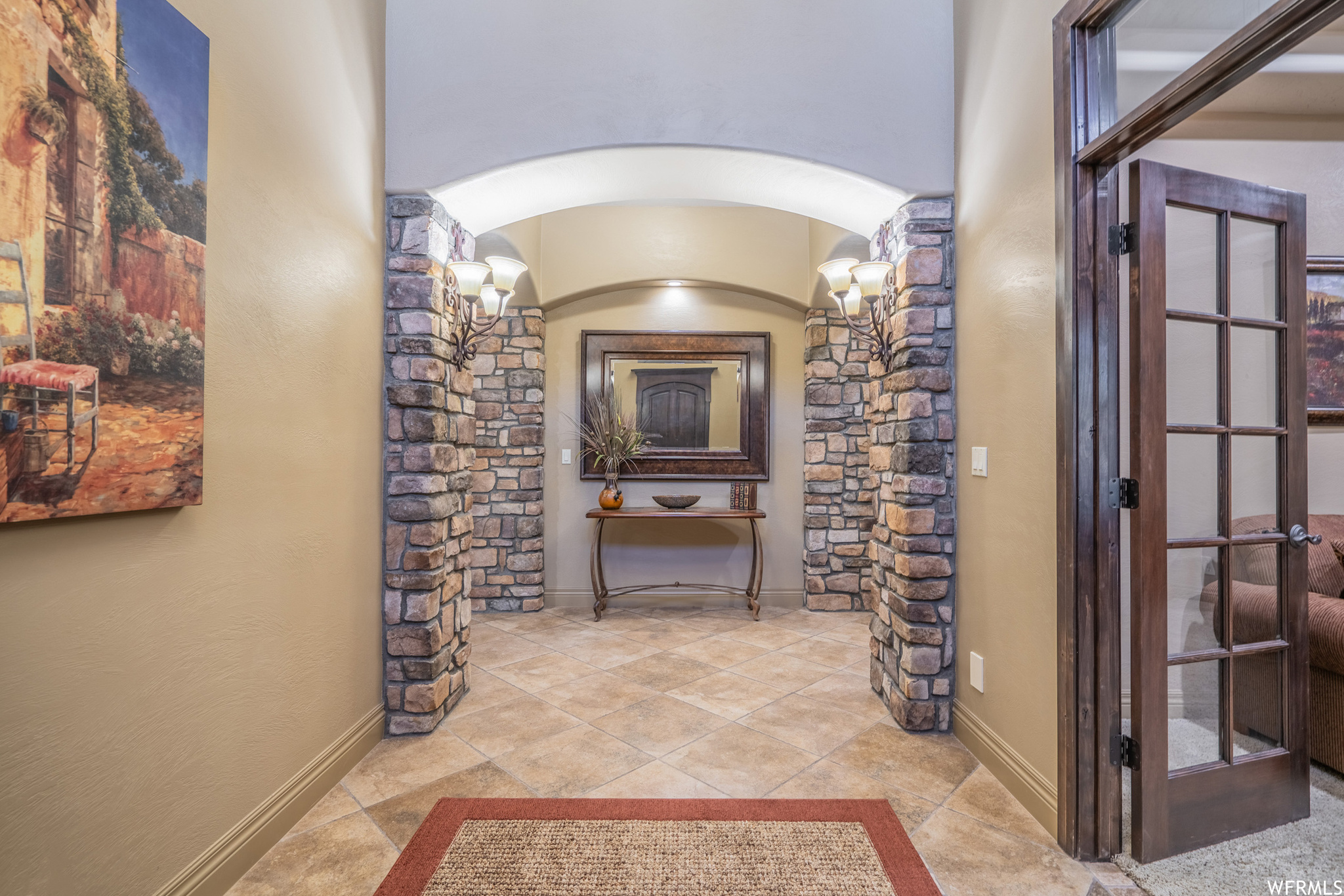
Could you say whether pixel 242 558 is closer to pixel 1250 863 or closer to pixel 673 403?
pixel 1250 863

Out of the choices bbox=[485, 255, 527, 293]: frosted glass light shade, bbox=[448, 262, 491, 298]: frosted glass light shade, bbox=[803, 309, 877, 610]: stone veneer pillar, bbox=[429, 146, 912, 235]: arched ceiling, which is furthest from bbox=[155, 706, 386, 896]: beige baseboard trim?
bbox=[803, 309, 877, 610]: stone veneer pillar

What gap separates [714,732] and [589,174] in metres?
2.42

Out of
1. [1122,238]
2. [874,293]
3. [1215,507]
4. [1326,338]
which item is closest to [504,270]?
[874,293]

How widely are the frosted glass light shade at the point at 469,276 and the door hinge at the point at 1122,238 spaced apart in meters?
2.19

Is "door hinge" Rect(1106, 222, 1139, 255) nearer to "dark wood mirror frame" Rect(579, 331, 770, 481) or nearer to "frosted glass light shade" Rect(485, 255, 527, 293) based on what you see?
"frosted glass light shade" Rect(485, 255, 527, 293)

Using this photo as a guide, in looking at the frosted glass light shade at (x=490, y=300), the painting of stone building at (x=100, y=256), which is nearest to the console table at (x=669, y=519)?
the frosted glass light shade at (x=490, y=300)

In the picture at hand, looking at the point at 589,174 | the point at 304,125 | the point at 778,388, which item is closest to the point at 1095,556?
the point at 589,174

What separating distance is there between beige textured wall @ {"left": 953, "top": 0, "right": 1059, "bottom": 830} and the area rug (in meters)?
0.60

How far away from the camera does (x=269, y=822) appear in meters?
1.75

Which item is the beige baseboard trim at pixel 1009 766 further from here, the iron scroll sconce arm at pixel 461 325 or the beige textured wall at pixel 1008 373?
the iron scroll sconce arm at pixel 461 325

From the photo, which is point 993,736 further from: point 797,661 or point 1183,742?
point 797,661

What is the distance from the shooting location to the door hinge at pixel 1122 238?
1650mm

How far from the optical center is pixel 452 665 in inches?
Answer: 106

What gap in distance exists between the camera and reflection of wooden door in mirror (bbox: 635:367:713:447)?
4645 mm
